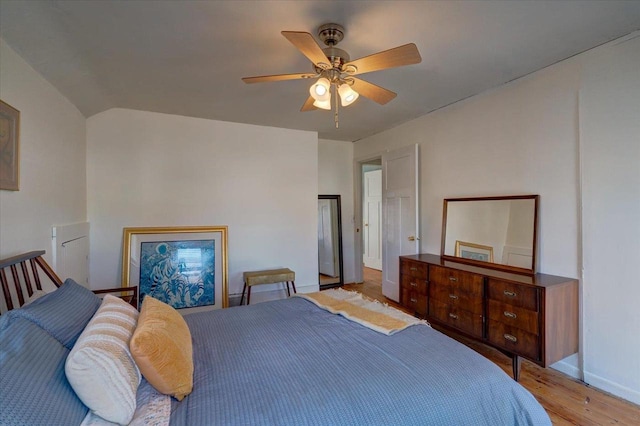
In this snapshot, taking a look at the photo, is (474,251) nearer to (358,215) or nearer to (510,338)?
(510,338)

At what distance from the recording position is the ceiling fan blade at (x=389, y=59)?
5.16 feet

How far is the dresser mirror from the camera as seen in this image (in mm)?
2607

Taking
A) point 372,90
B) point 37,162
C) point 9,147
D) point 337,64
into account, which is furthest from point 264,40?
point 37,162

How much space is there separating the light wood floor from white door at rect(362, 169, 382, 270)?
399 cm

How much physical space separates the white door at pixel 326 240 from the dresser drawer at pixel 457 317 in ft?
7.56

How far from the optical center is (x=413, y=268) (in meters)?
3.27

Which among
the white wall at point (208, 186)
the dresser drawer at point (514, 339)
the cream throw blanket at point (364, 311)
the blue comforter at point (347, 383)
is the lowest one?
the dresser drawer at point (514, 339)

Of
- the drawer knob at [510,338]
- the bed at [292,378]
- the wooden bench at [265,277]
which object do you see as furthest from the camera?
the wooden bench at [265,277]

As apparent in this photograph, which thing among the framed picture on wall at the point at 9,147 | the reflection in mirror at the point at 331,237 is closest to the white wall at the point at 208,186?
the reflection in mirror at the point at 331,237

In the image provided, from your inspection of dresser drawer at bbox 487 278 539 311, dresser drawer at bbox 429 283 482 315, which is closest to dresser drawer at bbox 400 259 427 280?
dresser drawer at bbox 429 283 482 315

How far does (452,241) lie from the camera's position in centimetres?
329

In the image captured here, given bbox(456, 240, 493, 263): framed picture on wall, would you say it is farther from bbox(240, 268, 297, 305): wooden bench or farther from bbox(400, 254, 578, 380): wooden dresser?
bbox(240, 268, 297, 305): wooden bench

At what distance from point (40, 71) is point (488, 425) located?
343 cm

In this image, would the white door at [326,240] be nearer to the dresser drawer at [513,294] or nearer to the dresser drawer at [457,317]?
the dresser drawer at [457,317]
